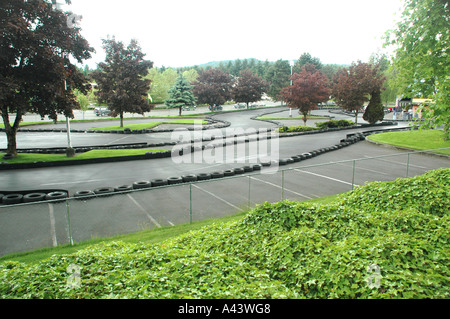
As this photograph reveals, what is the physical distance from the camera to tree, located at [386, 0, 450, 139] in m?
18.9

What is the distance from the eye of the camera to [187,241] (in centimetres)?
680

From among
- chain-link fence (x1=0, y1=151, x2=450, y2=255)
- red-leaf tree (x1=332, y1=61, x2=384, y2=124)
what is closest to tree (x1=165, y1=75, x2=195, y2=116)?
red-leaf tree (x1=332, y1=61, x2=384, y2=124)

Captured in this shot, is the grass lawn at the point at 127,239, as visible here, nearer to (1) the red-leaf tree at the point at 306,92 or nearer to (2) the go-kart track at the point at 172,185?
(2) the go-kart track at the point at 172,185

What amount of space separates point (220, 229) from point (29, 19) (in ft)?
60.7

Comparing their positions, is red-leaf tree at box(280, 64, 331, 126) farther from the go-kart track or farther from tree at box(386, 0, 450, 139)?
tree at box(386, 0, 450, 139)

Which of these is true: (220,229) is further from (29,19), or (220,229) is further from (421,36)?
(421,36)

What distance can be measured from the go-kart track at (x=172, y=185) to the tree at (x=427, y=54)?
364cm

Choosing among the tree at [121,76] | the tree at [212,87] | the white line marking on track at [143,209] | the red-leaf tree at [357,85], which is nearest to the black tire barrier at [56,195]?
the white line marking on track at [143,209]

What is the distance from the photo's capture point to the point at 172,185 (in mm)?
8883

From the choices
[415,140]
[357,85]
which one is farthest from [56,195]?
[357,85]

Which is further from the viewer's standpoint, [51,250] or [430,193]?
[430,193]

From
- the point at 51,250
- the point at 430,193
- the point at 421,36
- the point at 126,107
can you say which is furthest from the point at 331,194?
the point at 126,107

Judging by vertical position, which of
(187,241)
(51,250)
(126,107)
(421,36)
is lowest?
(51,250)

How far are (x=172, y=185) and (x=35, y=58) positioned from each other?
1382 centimetres
